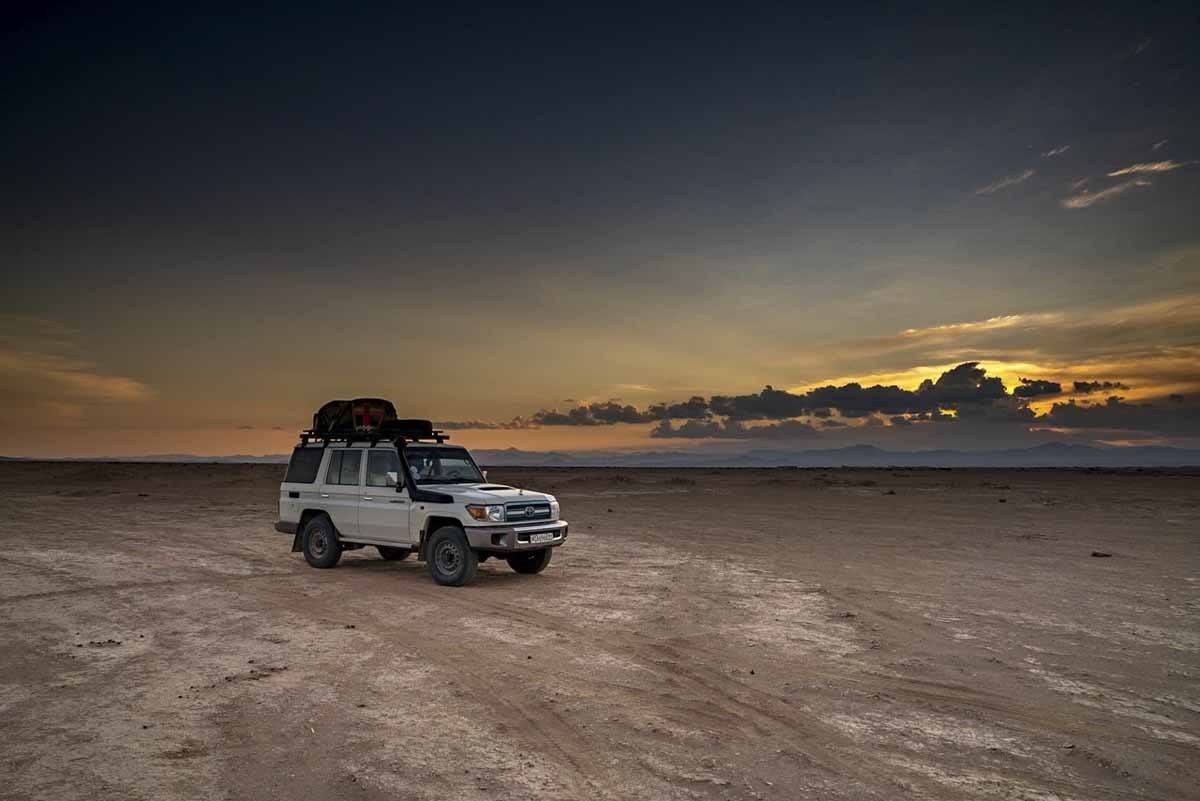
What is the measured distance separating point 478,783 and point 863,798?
2542 mm

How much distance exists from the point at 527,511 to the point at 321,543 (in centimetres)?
463

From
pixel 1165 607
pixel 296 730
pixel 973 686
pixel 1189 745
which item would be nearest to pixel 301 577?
pixel 296 730

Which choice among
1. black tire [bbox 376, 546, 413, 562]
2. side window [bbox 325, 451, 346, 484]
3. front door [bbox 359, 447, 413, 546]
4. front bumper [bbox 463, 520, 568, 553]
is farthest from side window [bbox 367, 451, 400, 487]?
black tire [bbox 376, 546, 413, 562]

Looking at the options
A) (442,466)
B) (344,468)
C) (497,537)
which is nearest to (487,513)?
(497,537)

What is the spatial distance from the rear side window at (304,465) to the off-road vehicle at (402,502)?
0.07ft

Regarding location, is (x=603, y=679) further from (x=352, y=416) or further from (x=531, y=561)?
(x=352, y=416)

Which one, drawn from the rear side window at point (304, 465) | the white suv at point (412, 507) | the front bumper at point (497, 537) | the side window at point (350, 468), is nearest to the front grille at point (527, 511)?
the white suv at point (412, 507)

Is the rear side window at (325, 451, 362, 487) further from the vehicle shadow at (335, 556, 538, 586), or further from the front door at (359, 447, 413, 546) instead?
the vehicle shadow at (335, 556, 538, 586)

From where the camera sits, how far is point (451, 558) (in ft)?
Answer: 44.0

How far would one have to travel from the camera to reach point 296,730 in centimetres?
638

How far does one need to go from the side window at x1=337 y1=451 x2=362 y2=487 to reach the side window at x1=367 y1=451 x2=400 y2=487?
0.33 meters

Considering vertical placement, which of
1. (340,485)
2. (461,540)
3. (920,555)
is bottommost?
(920,555)

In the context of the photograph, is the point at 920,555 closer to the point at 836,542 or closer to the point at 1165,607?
the point at 836,542

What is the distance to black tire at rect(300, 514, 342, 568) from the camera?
15.1 m
